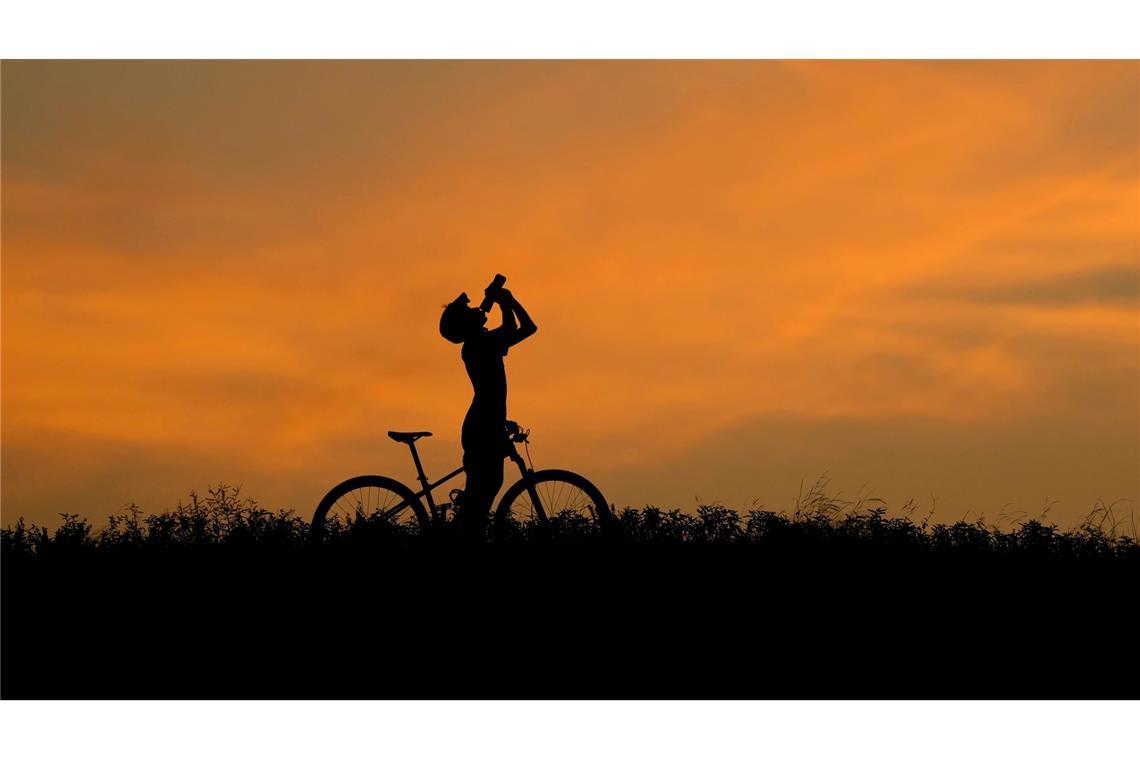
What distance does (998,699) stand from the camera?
13156 mm

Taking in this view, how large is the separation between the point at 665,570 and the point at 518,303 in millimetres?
3505

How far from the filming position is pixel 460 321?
52.8 feet

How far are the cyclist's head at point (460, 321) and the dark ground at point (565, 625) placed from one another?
8.06ft

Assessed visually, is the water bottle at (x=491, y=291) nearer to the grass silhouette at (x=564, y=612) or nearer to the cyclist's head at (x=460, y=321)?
the cyclist's head at (x=460, y=321)

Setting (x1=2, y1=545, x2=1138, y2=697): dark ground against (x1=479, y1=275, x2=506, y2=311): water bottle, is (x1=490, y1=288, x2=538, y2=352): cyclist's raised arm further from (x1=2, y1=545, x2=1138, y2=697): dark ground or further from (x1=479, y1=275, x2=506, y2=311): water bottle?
(x1=2, y1=545, x2=1138, y2=697): dark ground

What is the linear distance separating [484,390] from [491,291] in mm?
1153

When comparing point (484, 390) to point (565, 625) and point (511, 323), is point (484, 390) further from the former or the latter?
point (565, 625)

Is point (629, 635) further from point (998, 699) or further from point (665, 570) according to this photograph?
point (998, 699)

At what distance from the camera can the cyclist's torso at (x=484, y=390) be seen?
52.5 ft

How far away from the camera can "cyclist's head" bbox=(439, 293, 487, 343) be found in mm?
16094

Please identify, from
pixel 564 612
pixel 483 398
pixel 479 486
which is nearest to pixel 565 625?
pixel 564 612

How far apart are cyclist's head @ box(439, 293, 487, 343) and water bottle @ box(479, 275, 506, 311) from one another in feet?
0.26

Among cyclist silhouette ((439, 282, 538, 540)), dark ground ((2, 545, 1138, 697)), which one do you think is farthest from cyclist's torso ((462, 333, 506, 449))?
dark ground ((2, 545, 1138, 697))

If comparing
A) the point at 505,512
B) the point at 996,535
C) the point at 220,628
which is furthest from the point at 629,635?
the point at 996,535
